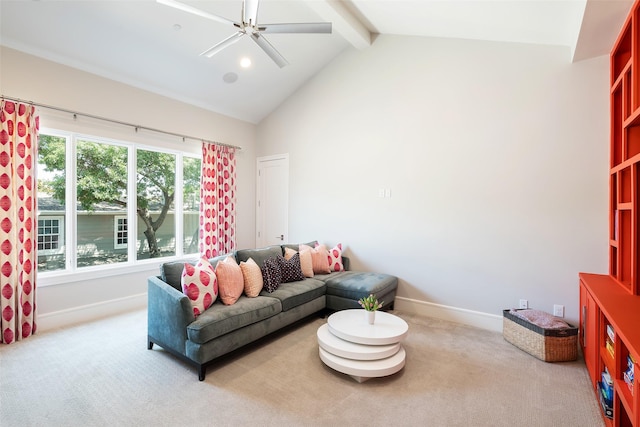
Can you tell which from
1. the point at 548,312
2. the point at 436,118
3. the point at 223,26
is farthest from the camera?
the point at 436,118

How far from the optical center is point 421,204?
409cm

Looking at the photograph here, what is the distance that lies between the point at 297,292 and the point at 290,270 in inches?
17.6

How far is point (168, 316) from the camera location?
2.73m

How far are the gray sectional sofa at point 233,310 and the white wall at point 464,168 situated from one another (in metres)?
0.88

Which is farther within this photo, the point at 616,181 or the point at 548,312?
the point at 548,312

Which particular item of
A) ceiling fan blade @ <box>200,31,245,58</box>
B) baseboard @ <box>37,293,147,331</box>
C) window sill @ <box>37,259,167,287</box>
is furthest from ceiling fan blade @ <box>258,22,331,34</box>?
baseboard @ <box>37,293,147,331</box>

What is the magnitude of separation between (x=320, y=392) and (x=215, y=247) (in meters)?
3.43

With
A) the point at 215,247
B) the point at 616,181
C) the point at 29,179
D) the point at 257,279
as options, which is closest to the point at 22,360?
the point at 29,179

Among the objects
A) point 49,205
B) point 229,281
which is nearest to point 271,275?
point 229,281

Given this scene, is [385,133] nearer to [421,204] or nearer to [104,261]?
[421,204]

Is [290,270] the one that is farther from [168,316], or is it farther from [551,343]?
[551,343]

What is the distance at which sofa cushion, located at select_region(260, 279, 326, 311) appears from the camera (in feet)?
11.1

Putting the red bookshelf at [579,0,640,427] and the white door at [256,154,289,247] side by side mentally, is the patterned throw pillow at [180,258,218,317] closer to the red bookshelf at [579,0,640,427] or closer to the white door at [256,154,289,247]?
the white door at [256,154,289,247]

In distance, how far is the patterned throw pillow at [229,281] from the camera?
304cm
